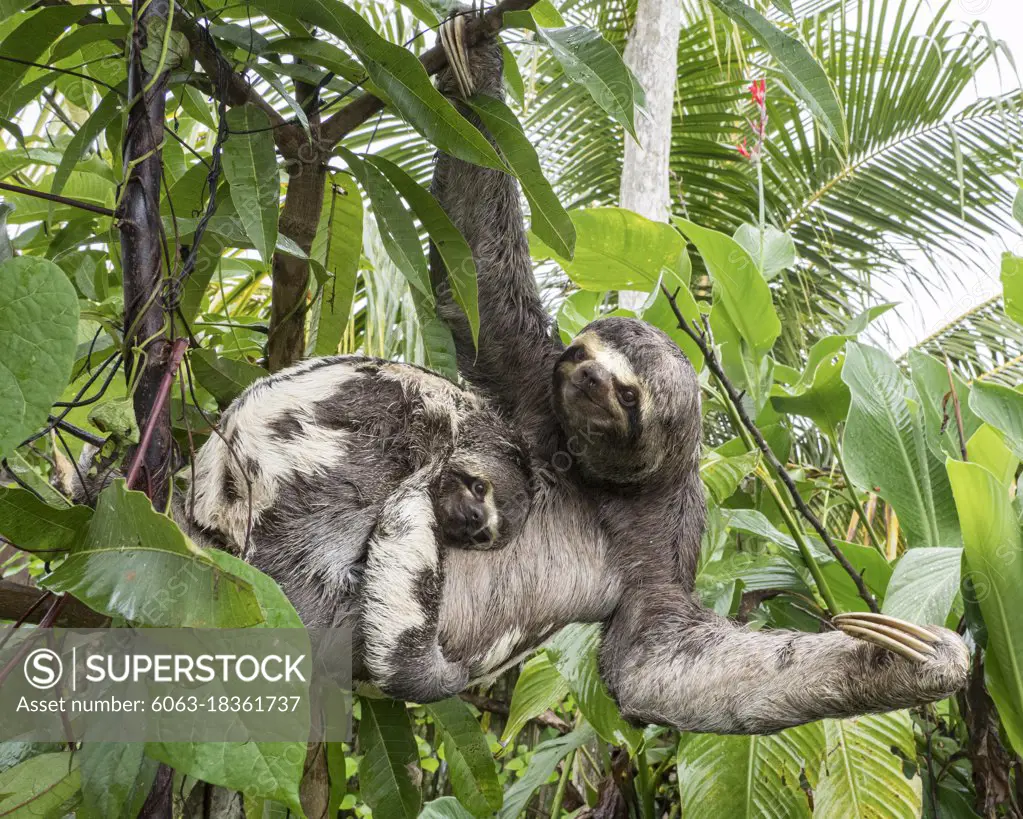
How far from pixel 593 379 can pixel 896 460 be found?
1.33 meters

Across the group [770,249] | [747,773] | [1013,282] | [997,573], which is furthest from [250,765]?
[1013,282]

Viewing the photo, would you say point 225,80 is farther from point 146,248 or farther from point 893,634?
point 893,634

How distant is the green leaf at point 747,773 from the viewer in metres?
2.88

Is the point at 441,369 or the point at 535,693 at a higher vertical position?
the point at 441,369

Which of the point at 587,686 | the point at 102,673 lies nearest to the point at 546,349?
the point at 587,686

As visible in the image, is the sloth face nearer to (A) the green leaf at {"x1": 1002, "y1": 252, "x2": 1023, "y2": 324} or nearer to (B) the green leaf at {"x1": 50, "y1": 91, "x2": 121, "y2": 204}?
(B) the green leaf at {"x1": 50, "y1": 91, "x2": 121, "y2": 204}

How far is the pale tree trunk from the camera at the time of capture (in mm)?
4855

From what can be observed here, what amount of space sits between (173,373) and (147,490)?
22 centimetres

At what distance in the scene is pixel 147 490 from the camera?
162 centimetres

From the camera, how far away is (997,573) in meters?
2.75

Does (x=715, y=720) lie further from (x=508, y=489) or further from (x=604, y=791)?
(x=604, y=791)

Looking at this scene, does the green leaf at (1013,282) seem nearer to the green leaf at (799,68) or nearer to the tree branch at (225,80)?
the green leaf at (799,68)

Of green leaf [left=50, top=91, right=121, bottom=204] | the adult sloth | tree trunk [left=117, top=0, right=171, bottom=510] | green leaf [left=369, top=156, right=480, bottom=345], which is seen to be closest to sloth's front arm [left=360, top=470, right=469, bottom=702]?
the adult sloth

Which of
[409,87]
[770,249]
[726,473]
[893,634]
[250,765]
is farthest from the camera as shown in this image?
[770,249]
